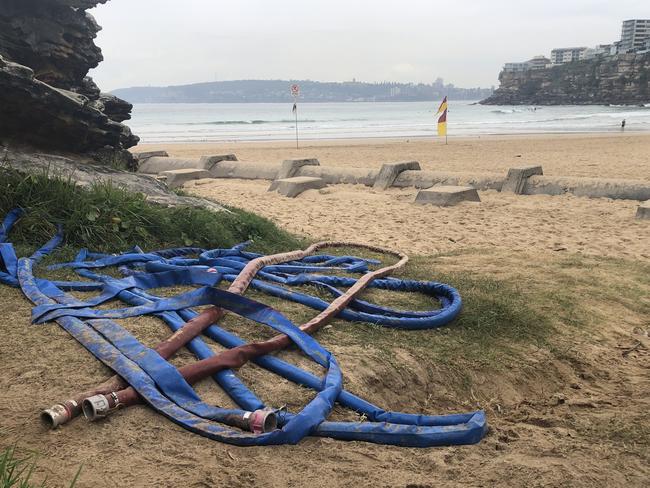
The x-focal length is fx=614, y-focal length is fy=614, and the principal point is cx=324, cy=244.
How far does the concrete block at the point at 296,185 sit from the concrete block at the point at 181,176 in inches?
95.9

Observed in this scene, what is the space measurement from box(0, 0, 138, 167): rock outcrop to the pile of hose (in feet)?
5.71

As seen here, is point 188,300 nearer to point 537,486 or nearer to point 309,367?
point 309,367

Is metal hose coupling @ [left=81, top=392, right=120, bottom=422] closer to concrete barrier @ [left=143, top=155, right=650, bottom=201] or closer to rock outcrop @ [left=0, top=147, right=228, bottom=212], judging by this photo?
rock outcrop @ [left=0, top=147, right=228, bottom=212]

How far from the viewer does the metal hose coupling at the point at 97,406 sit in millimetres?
2439

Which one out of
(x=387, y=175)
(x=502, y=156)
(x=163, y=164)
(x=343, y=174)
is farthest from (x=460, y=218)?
(x=502, y=156)

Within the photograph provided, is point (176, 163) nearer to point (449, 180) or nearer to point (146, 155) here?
point (146, 155)

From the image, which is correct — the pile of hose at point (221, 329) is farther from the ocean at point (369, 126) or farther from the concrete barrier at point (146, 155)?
the ocean at point (369, 126)

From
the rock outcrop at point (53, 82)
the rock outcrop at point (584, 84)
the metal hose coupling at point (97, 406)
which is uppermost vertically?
the rock outcrop at point (584, 84)

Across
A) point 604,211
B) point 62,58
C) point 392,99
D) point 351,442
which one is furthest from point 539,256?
point 392,99

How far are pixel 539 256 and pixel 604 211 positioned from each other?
116 inches

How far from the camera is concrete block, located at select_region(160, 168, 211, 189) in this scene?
12.3 meters

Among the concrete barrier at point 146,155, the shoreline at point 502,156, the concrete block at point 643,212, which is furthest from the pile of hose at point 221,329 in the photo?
Result: the concrete barrier at point 146,155

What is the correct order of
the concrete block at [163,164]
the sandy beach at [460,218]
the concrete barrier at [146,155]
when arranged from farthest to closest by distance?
the concrete barrier at [146,155], the concrete block at [163,164], the sandy beach at [460,218]

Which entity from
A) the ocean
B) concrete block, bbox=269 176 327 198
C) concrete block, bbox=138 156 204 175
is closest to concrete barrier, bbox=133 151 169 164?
concrete block, bbox=138 156 204 175
